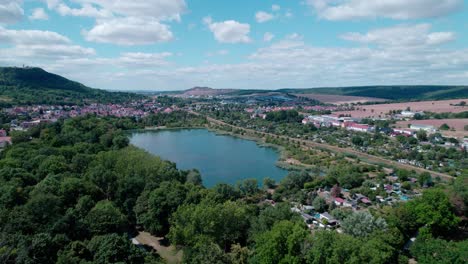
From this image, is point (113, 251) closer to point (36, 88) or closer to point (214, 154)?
point (214, 154)

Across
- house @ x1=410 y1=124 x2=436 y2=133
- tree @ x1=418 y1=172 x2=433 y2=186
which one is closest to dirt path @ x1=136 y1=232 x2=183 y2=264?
tree @ x1=418 y1=172 x2=433 y2=186

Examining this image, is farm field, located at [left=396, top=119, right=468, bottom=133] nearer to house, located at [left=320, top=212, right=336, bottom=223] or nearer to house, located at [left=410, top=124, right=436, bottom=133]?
house, located at [left=410, top=124, right=436, bottom=133]

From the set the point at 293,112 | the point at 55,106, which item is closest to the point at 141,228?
the point at 293,112

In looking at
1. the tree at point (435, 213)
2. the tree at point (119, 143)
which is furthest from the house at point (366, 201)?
the tree at point (119, 143)

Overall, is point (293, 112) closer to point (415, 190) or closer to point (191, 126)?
point (191, 126)

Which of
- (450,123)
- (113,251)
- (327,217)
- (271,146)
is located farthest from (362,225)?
(450,123)
